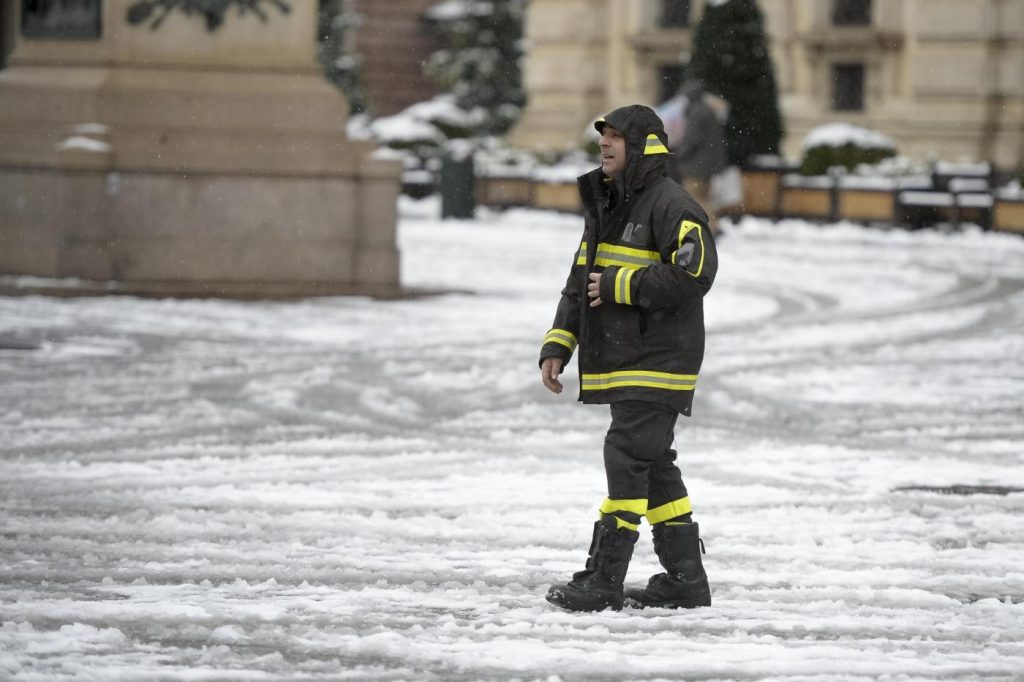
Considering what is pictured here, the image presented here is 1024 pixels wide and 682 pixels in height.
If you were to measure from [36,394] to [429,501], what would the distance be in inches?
147

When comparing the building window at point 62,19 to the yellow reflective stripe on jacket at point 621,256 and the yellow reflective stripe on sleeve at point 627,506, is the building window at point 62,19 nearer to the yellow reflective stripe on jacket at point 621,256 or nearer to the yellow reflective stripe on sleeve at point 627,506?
the yellow reflective stripe on jacket at point 621,256

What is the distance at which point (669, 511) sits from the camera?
21.5 feet

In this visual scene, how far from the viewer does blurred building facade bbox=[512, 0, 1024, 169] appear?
37875 mm

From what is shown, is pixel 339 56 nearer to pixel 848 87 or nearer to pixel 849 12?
pixel 849 12

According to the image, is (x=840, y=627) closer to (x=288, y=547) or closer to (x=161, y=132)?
(x=288, y=547)

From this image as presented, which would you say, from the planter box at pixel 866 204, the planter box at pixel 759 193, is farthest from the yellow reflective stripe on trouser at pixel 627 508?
the planter box at pixel 759 193

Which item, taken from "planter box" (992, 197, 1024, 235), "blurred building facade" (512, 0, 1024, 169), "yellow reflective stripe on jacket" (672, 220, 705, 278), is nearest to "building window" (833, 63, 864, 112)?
"blurred building facade" (512, 0, 1024, 169)

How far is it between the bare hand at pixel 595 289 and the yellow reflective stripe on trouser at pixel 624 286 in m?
0.07

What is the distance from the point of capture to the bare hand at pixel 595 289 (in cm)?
634

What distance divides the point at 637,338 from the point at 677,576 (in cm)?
74

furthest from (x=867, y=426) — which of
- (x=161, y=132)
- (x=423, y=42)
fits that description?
(x=423, y=42)

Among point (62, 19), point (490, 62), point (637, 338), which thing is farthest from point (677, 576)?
point (490, 62)

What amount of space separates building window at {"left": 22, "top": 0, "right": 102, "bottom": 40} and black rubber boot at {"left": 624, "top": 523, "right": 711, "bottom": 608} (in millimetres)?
11656

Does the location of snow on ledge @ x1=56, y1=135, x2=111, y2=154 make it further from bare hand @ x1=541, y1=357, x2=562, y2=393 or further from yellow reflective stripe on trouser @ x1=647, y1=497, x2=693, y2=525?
yellow reflective stripe on trouser @ x1=647, y1=497, x2=693, y2=525
